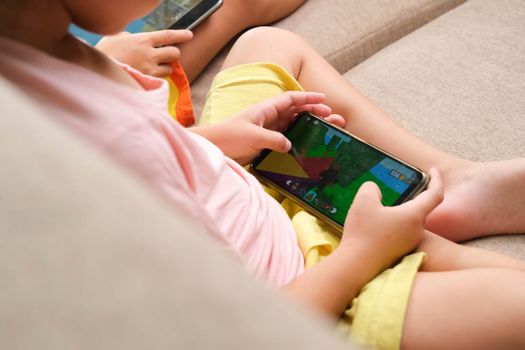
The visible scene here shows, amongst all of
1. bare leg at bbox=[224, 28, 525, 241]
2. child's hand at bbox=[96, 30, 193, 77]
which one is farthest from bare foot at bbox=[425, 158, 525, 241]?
child's hand at bbox=[96, 30, 193, 77]

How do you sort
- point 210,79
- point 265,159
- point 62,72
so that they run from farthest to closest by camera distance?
point 210,79
point 265,159
point 62,72

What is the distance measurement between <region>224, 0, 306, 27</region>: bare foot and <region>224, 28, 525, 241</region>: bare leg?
0.53 ft

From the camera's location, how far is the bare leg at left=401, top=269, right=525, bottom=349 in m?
0.54

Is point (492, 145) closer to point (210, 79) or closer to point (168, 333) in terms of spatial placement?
point (210, 79)

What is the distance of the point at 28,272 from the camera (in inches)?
10.6

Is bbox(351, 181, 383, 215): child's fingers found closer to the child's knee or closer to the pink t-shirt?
the pink t-shirt

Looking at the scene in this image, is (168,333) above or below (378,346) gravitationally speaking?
above

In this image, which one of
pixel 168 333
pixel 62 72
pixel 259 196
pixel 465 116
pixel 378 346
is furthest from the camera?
pixel 465 116

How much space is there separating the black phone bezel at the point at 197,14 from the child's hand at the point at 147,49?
59mm

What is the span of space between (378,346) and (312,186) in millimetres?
242

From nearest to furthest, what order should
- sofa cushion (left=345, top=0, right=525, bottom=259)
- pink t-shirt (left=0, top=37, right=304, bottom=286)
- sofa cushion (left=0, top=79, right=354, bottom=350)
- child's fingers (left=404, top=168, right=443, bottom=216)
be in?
sofa cushion (left=0, top=79, right=354, bottom=350)
pink t-shirt (left=0, top=37, right=304, bottom=286)
child's fingers (left=404, top=168, right=443, bottom=216)
sofa cushion (left=345, top=0, right=525, bottom=259)

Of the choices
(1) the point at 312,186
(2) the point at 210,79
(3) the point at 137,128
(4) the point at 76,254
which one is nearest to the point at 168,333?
(4) the point at 76,254

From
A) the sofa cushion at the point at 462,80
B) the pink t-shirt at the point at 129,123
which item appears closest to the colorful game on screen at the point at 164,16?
the sofa cushion at the point at 462,80

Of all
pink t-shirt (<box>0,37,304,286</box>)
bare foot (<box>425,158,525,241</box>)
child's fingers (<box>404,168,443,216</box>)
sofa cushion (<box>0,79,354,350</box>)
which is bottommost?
bare foot (<box>425,158,525,241</box>)
